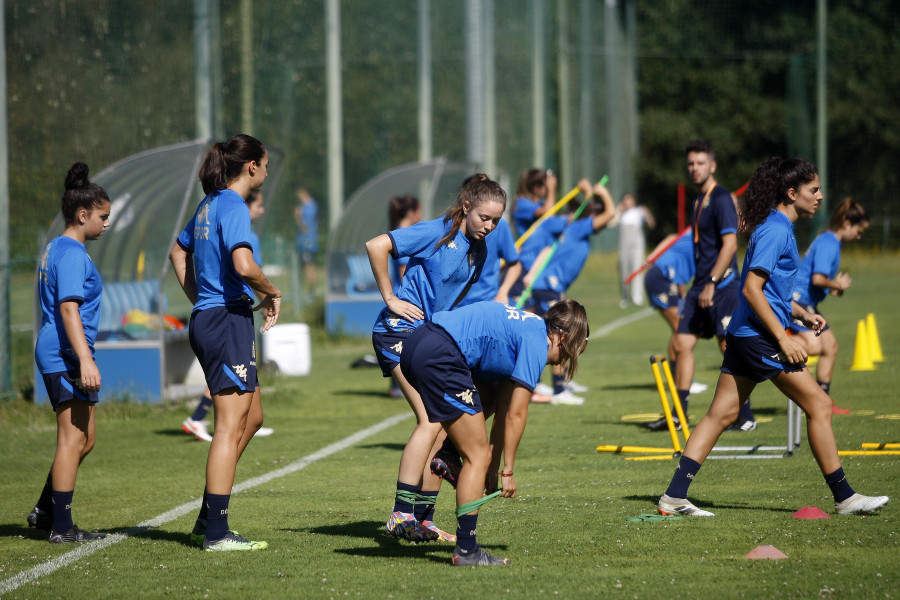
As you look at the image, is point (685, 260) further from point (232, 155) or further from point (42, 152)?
point (42, 152)

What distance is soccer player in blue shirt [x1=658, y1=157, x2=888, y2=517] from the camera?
5.89 meters

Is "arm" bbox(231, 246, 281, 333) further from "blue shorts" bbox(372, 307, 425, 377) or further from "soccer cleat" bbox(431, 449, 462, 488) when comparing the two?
"soccer cleat" bbox(431, 449, 462, 488)

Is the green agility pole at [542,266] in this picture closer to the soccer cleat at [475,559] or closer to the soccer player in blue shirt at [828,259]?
the soccer player in blue shirt at [828,259]

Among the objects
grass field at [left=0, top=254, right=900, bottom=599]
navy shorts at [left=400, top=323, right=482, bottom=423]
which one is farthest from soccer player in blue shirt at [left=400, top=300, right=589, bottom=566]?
grass field at [left=0, top=254, right=900, bottom=599]

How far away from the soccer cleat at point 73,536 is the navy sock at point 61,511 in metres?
0.02

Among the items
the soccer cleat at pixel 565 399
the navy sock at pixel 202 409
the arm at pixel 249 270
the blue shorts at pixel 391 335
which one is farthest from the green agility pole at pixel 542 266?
the arm at pixel 249 270

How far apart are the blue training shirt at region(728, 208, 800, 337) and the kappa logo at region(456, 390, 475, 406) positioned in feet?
5.58

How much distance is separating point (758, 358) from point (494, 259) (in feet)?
9.63

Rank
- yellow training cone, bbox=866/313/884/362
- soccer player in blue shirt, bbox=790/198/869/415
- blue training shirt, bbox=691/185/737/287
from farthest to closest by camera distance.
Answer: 1. yellow training cone, bbox=866/313/884/362
2. soccer player in blue shirt, bbox=790/198/869/415
3. blue training shirt, bbox=691/185/737/287

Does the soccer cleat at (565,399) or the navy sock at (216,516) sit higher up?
the navy sock at (216,516)

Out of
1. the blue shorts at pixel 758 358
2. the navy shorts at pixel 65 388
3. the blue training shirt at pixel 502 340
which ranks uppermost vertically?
the blue training shirt at pixel 502 340

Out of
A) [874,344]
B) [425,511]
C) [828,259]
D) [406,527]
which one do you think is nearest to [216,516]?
[406,527]

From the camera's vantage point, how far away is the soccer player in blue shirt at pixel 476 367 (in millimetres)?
5125

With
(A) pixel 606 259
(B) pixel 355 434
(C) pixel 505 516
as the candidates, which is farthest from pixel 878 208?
(C) pixel 505 516
